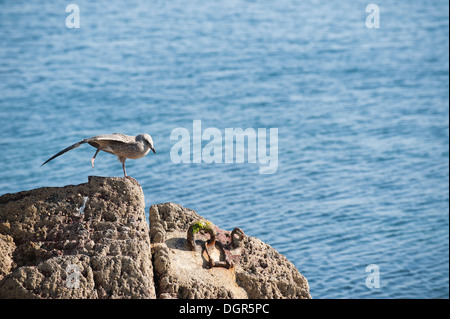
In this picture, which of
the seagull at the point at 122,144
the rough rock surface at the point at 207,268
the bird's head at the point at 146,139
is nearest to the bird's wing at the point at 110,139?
the seagull at the point at 122,144

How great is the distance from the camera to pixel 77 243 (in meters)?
6.54

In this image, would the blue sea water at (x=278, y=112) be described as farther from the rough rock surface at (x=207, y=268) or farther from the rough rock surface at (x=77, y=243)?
the rough rock surface at (x=77, y=243)

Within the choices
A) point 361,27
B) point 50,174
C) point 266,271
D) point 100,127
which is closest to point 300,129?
point 100,127

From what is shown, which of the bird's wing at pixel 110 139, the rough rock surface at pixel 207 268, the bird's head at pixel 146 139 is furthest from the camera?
the bird's head at pixel 146 139

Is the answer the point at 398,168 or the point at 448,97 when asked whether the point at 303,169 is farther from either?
the point at 448,97

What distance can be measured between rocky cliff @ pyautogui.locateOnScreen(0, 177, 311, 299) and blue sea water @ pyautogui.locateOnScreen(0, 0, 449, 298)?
7.86 metres

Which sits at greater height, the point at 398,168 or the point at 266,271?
the point at 266,271

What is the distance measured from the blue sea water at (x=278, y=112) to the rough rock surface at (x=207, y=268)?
7.64 meters

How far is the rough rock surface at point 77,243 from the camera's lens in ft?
20.0

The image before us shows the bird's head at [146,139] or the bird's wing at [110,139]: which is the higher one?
the bird's wing at [110,139]

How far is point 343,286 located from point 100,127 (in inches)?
386

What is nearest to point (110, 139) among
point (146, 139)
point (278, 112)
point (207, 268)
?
point (146, 139)
